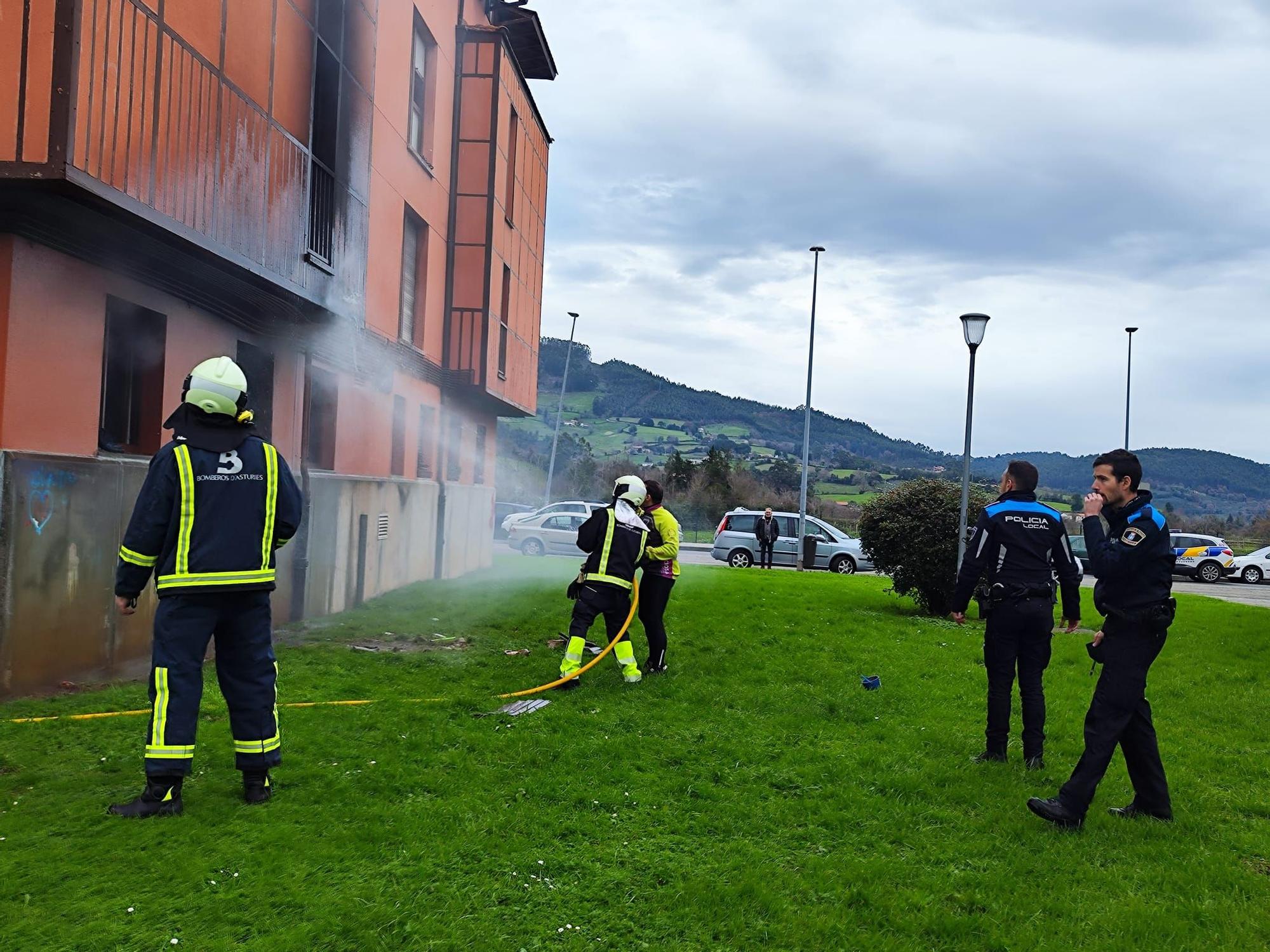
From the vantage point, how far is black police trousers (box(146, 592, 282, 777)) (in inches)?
180

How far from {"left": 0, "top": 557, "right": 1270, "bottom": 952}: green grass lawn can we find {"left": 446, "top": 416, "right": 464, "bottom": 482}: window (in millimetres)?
10387

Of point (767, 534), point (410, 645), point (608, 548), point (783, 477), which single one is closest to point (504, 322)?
point (767, 534)

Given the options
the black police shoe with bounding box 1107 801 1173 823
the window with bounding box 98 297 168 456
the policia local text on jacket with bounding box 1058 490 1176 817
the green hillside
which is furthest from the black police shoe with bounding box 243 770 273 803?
the green hillside

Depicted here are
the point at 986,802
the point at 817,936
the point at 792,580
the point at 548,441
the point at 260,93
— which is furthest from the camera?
the point at 548,441

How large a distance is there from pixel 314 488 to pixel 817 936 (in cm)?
917

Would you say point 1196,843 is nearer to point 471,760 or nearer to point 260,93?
point 471,760

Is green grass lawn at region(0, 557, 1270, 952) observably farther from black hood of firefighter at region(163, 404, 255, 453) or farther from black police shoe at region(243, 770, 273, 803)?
black hood of firefighter at region(163, 404, 255, 453)

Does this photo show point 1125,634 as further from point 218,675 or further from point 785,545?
point 785,545

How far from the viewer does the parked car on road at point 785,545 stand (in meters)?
27.2

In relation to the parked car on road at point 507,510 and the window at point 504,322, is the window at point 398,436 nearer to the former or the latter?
the window at point 504,322

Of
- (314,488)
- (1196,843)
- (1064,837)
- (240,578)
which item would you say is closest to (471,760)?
(240,578)

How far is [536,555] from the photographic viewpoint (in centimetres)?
2975

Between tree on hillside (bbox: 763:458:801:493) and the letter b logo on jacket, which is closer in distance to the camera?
the letter b logo on jacket

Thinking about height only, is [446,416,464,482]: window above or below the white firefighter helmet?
above
